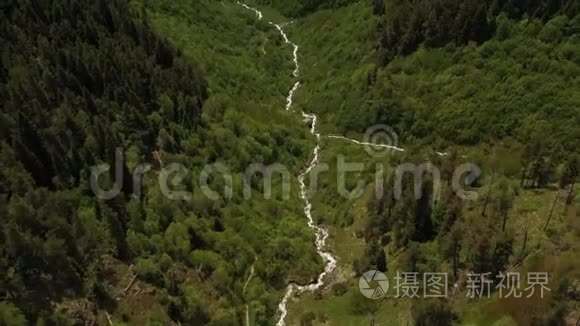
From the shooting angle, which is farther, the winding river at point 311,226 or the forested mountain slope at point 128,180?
the winding river at point 311,226

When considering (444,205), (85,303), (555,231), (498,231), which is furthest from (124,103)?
(555,231)

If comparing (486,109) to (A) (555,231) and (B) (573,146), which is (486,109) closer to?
(B) (573,146)

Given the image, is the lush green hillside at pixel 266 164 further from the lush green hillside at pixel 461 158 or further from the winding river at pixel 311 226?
the winding river at pixel 311 226

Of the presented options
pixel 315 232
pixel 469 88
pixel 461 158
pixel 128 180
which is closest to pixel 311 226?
pixel 315 232

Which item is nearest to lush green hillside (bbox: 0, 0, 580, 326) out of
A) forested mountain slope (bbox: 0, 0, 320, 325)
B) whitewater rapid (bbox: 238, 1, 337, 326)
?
forested mountain slope (bbox: 0, 0, 320, 325)

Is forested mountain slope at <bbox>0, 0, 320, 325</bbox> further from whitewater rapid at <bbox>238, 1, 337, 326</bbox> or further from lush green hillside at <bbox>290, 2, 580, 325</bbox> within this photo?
lush green hillside at <bbox>290, 2, 580, 325</bbox>

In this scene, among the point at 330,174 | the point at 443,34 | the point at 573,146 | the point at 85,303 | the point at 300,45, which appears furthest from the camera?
the point at 300,45

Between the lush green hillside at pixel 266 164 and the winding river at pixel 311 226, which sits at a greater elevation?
the lush green hillside at pixel 266 164

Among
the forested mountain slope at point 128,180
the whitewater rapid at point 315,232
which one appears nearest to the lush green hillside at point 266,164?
the forested mountain slope at point 128,180

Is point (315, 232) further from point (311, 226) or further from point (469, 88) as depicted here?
point (469, 88)

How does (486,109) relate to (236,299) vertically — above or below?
above

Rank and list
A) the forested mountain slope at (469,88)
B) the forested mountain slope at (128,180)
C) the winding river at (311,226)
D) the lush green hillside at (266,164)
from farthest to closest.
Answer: the forested mountain slope at (469,88) → the winding river at (311,226) → the lush green hillside at (266,164) → the forested mountain slope at (128,180)
